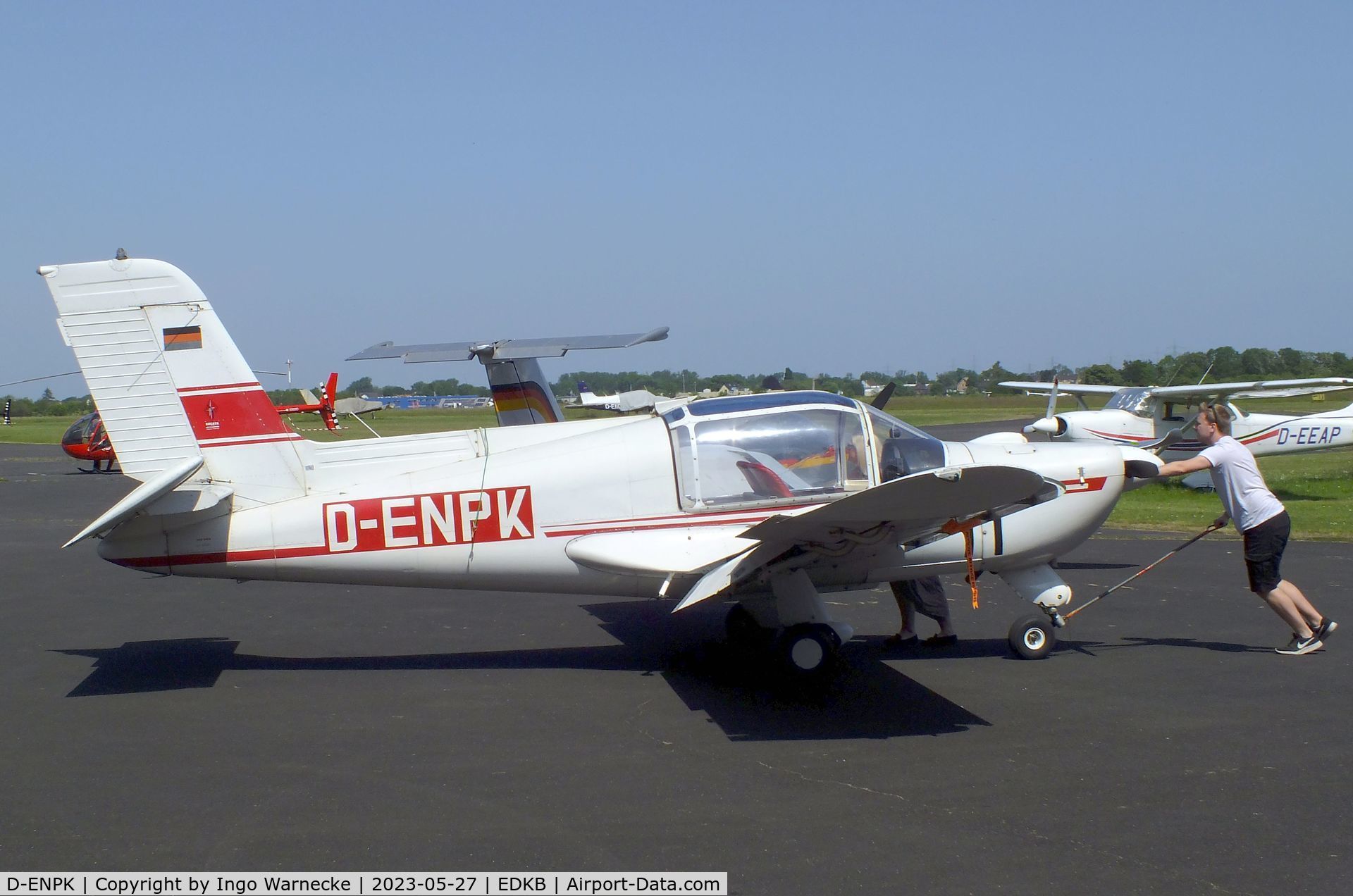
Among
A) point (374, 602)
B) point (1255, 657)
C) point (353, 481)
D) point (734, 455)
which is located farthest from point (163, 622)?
point (1255, 657)

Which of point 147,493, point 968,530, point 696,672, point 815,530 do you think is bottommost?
point 696,672

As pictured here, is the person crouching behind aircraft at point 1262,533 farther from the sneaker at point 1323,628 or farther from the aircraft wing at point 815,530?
the aircraft wing at point 815,530

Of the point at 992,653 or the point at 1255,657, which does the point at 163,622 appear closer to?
the point at 992,653

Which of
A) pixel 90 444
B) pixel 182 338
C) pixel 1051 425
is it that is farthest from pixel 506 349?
pixel 90 444

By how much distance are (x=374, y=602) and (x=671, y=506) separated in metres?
4.24

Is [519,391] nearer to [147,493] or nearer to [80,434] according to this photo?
[147,493]

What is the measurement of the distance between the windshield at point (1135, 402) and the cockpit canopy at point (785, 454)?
56.2 feet

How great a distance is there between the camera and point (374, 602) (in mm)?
10086

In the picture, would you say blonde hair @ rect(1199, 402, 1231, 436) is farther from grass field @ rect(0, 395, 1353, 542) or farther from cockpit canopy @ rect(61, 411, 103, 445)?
cockpit canopy @ rect(61, 411, 103, 445)

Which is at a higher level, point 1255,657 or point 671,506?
point 671,506

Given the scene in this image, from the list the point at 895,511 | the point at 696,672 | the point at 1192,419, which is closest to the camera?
the point at 895,511

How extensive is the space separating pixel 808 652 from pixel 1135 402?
18.3 metres

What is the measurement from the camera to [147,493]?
6.68 meters

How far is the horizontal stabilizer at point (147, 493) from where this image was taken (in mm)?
6496
